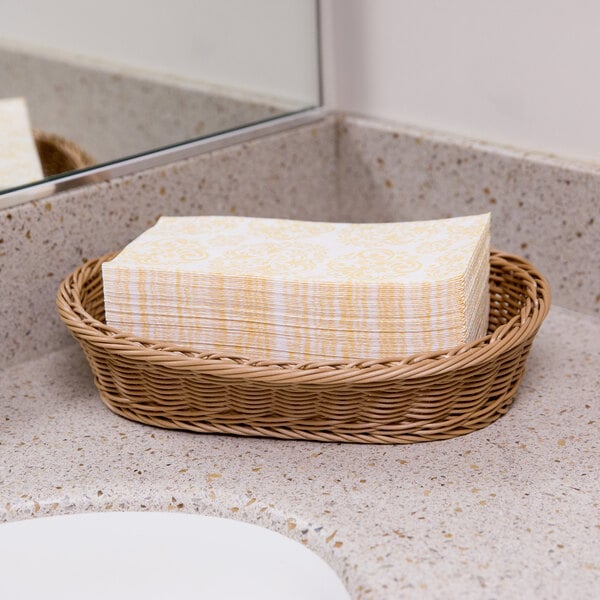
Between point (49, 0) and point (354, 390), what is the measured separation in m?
0.41

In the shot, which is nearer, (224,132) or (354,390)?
(354,390)

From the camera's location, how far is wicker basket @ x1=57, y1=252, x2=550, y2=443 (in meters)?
0.53

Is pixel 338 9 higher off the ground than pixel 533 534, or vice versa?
pixel 338 9

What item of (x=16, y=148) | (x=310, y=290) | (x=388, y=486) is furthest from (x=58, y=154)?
(x=388, y=486)

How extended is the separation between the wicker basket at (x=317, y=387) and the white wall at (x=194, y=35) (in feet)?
0.78

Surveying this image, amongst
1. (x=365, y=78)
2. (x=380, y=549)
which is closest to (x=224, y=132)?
(x=365, y=78)

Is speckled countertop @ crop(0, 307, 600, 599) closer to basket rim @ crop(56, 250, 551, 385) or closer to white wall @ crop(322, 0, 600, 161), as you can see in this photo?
A: basket rim @ crop(56, 250, 551, 385)

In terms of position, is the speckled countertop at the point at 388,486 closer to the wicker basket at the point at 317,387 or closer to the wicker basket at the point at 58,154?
the wicker basket at the point at 317,387

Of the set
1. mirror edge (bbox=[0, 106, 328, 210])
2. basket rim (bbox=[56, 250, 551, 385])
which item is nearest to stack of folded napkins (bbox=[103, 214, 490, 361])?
basket rim (bbox=[56, 250, 551, 385])

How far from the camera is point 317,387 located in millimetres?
532

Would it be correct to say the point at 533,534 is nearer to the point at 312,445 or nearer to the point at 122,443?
the point at 312,445

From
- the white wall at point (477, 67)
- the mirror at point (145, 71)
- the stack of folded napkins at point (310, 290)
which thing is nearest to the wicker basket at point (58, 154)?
the mirror at point (145, 71)

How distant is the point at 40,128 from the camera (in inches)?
27.8

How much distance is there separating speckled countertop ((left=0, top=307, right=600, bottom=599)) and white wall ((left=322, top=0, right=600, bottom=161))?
0.21 meters
